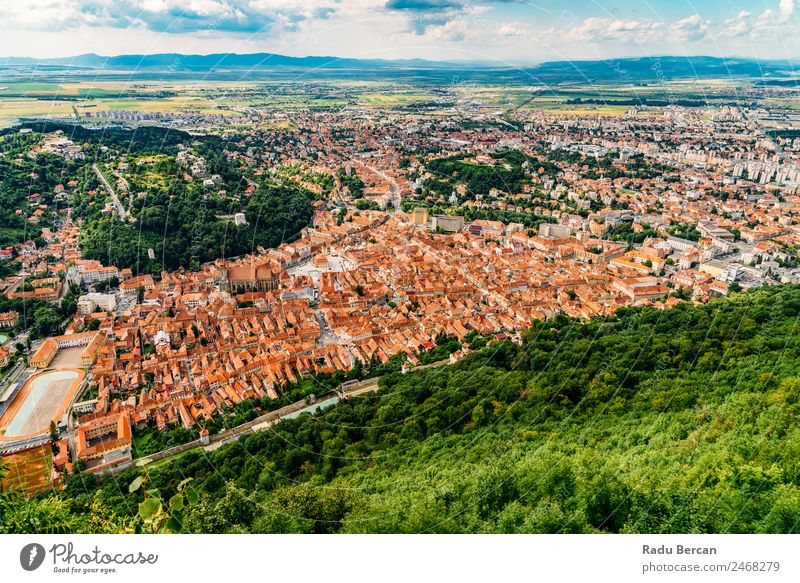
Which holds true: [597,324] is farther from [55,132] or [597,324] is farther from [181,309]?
[55,132]

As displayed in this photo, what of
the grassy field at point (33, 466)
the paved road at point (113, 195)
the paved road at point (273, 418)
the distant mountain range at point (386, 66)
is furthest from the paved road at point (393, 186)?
the grassy field at point (33, 466)

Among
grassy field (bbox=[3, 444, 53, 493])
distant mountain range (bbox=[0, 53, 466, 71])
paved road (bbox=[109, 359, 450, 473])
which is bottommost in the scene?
grassy field (bbox=[3, 444, 53, 493])

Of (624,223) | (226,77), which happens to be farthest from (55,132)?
(624,223)

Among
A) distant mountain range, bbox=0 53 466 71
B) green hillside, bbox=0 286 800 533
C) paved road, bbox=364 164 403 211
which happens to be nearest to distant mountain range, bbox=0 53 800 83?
distant mountain range, bbox=0 53 466 71

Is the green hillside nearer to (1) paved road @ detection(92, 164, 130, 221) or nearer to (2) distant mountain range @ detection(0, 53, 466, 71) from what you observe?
(2) distant mountain range @ detection(0, 53, 466, 71)

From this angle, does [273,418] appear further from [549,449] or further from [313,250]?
[313,250]

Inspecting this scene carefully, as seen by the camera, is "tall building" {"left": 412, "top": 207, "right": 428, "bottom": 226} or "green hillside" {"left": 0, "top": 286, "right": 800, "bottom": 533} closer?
"green hillside" {"left": 0, "top": 286, "right": 800, "bottom": 533}

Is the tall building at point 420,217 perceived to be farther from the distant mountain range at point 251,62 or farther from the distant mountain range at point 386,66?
the distant mountain range at point 251,62
